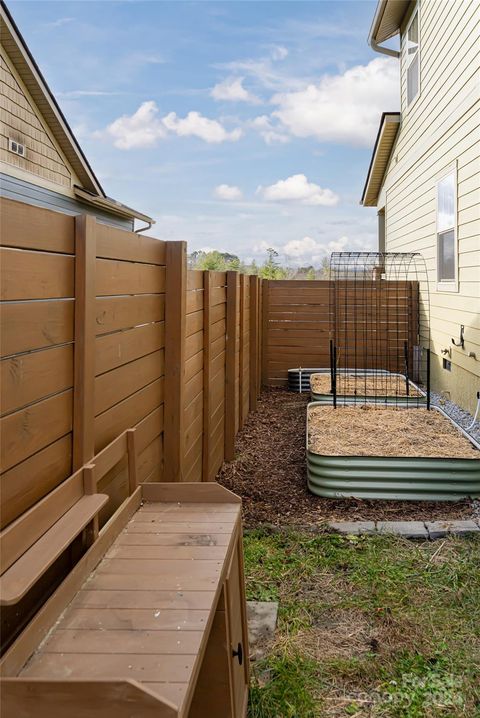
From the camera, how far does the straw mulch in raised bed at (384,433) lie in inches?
190

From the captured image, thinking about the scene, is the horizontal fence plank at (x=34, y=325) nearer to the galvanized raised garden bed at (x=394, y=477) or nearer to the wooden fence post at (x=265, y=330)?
the galvanized raised garden bed at (x=394, y=477)

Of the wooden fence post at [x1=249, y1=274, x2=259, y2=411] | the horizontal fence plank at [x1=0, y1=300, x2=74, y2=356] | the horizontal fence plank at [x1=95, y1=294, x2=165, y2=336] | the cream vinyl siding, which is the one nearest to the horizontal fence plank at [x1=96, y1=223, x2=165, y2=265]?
the horizontal fence plank at [x1=95, y1=294, x2=165, y2=336]

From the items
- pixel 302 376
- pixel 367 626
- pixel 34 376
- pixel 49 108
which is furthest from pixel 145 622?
pixel 49 108

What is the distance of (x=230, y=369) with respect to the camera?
557 cm

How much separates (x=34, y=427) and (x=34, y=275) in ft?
1.27

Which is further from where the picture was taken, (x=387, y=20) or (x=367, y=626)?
(x=387, y=20)

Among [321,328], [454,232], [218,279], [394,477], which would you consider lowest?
[394,477]

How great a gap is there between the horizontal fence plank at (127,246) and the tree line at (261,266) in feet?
41.3

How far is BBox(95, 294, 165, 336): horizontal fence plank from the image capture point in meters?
1.99

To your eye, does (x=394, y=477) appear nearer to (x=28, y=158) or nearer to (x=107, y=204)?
Result: (x=28, y=158)

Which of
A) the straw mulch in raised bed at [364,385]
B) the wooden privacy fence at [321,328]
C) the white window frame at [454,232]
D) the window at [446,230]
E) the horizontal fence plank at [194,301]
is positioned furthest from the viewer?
the wooden privacy fence at [321,328]

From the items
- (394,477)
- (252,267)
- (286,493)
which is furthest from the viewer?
(252,267)

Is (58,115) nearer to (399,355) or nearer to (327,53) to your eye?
(327,53)

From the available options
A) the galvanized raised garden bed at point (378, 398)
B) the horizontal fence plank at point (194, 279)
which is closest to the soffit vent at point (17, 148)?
the galvanized raised garden bed at point (378, 398)
